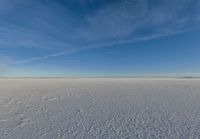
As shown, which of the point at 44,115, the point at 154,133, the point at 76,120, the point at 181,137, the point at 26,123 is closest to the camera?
the point at 181,137

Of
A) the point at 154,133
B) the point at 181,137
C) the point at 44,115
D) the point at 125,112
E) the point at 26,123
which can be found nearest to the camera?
the point at 181,137

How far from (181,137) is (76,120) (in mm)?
2943

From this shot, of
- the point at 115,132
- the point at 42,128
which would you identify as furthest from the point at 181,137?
the point at 42,128

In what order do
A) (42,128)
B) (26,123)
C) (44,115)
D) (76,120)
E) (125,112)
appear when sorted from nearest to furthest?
(42,128) < (26,123) < (76,120) < (44,115) < (125,112)

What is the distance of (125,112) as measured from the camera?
16.6ft

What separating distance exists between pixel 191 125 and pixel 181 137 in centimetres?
89

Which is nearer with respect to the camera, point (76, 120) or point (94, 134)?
point (94, 134)

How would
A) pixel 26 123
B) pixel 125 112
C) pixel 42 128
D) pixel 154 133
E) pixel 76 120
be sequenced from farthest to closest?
pixel 125 112 → pixel 76 120 → pixel 26 123 → pixel 42 128 → pixel 154 133

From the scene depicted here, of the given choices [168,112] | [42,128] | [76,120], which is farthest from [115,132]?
[168,112]

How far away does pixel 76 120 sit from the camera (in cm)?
432

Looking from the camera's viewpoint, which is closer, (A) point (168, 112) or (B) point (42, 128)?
(B) point (42, 128)

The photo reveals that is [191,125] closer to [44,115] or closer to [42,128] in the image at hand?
[42,128]

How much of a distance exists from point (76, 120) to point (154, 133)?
235 centimetres

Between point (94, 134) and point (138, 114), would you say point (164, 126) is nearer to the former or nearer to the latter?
point (138, 114)
